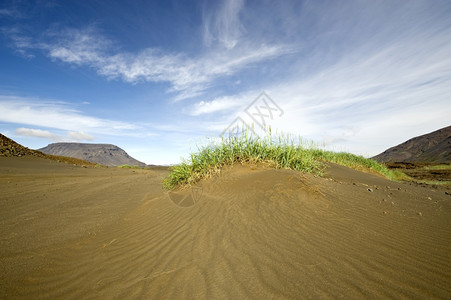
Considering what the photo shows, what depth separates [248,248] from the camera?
2.26m

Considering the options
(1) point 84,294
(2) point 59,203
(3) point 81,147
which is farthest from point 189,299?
(3) point 81,147

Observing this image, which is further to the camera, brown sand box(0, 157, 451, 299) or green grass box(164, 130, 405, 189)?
green grass box(164, 130, 405, 189)

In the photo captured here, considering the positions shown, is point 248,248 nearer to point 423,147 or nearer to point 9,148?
point 9,148

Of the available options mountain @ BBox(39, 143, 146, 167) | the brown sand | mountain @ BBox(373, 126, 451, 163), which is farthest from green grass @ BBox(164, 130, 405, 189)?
mountain @ BBox(39, 143, 146, 167)

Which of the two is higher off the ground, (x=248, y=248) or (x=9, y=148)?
(x=9, y=148)

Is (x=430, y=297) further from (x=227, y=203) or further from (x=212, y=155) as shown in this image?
(x=212, y=155)

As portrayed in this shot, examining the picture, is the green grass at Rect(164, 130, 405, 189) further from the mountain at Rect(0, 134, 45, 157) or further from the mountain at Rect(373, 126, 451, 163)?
the mountain at Rect(373, 126, 451, 163)

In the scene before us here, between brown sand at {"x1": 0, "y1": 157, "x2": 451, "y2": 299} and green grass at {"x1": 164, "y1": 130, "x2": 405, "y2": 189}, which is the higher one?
green grass at {"x1": 164, "y1": 130, "x2": 405, "y2": 189}

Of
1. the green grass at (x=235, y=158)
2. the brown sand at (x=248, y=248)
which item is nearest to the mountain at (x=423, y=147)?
the green grass at (x=235, y=158)

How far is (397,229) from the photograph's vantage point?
2426 mm

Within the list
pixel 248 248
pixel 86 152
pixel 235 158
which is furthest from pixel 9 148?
pixel 86 152

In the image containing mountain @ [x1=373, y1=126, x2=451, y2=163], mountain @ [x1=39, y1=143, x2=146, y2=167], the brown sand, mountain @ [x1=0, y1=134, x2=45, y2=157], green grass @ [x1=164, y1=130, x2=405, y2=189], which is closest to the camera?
the brown sand

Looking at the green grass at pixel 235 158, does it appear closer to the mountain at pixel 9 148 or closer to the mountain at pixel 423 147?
the mountain at pixel 9 148

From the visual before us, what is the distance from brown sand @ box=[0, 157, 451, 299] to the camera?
1683 mm
